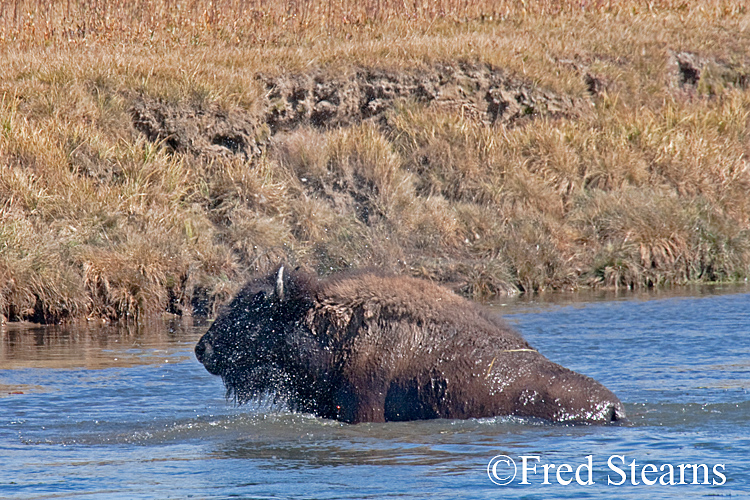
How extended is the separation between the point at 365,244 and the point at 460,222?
1851 millimetres

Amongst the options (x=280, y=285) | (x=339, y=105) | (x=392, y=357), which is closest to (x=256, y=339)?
(x=280, y=285)

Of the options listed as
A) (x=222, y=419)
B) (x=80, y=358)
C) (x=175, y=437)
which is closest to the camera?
(x=175, y=437)

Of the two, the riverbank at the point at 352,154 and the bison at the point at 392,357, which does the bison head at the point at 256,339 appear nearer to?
the bison at the point at 392,357

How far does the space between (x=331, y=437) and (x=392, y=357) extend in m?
0.72

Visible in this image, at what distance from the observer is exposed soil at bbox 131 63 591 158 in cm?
1727

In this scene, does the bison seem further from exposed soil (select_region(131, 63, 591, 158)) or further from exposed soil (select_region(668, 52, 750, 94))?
exposed soil (select_region(668, 52, 750, 94))

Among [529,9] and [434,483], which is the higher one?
[529,9]

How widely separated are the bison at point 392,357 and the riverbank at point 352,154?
5923 millimetres

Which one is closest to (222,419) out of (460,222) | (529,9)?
(460,222)

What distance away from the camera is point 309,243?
15.2 meters

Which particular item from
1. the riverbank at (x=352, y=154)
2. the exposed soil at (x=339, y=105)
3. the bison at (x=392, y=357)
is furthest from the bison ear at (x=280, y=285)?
the exposed soil at (x=339, y=105)

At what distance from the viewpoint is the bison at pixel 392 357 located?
6707mm

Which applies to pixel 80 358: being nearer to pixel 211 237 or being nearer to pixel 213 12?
pixel 211 237

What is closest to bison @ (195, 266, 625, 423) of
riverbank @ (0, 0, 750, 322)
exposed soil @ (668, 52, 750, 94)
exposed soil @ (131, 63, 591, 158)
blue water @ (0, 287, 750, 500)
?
blue water @ (0, 287, 750, 500)
